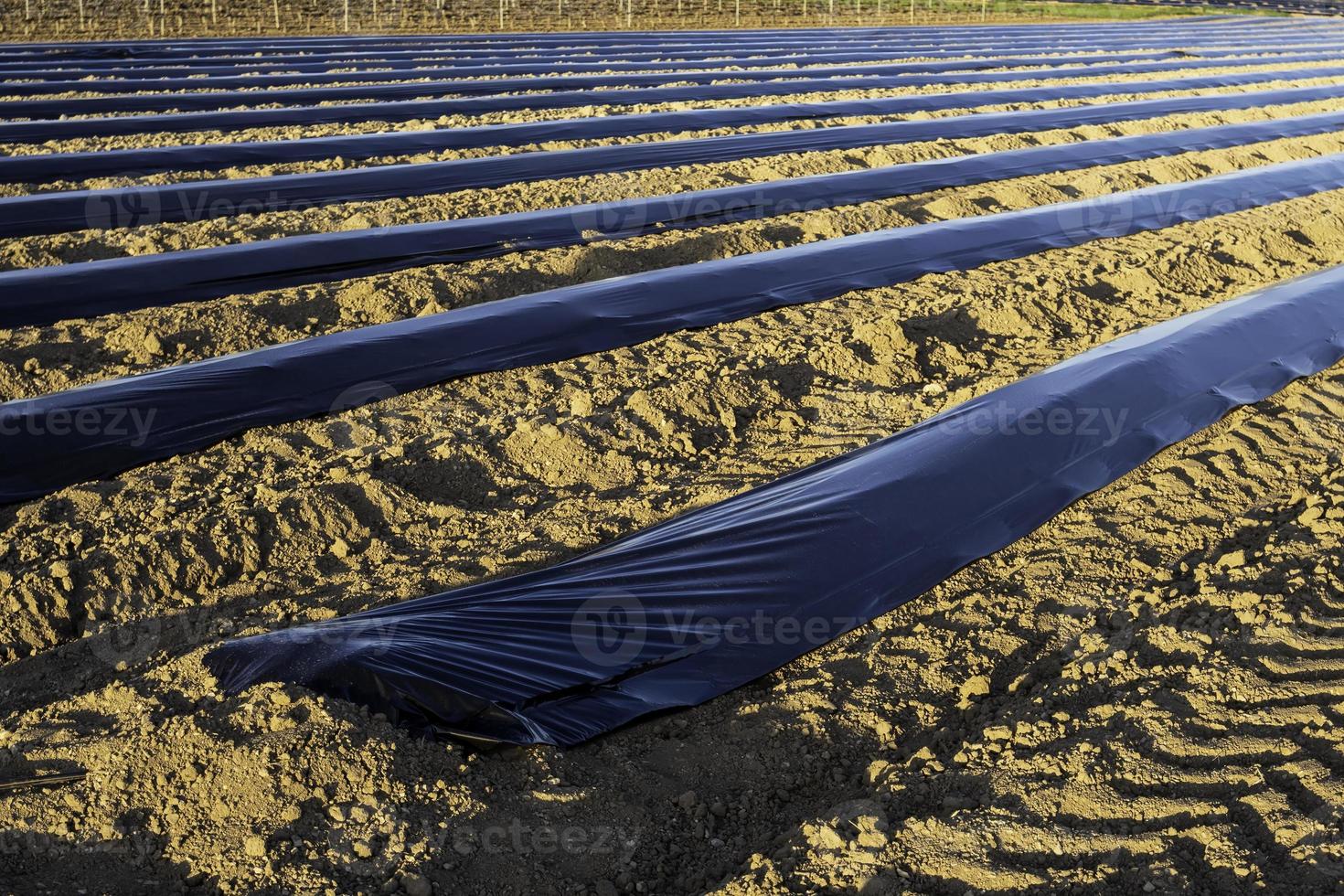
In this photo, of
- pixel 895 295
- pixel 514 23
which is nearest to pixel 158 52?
pixel 514 23

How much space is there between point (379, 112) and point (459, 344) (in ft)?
19.6

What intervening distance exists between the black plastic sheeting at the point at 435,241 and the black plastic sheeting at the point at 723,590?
8.72 ft

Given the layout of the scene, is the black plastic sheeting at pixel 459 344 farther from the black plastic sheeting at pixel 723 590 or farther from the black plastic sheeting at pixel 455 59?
the black plastic sheeting at pixel 455 59

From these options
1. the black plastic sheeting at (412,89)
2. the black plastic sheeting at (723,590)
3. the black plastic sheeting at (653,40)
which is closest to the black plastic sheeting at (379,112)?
the black plastic sheeting at (412,89)

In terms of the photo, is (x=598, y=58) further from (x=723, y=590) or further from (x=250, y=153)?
(x=723, y=590)

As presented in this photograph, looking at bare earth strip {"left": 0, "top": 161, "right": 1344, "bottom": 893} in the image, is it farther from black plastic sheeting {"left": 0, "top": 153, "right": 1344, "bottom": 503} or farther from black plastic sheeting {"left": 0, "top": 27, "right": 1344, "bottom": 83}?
black plastic sheeting {"left": 0, "top": 27, "right": 1344, "bottom": 83}

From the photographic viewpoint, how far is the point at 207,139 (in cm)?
831

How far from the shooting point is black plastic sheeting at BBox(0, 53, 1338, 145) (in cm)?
814

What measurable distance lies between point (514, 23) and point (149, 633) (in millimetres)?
17845

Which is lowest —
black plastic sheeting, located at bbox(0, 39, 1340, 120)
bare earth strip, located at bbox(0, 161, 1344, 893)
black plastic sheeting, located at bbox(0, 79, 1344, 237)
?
bare earth strip, located at bbox(0, 161, 1344, 893)

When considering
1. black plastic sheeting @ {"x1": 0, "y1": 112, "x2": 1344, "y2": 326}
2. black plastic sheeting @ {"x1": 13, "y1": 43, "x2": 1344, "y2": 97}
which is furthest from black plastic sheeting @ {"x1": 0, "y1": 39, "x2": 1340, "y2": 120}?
black plastic sheeting @ {"x1": 0, "y1": 112, "x2": 1344, "y2": 326}

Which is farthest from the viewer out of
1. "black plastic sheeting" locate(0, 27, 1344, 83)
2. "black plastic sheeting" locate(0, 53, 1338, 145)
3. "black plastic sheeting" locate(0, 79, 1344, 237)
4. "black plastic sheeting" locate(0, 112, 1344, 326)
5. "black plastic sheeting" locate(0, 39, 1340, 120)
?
"black plastic sheeting" locate(0, 27, 1344, 83)

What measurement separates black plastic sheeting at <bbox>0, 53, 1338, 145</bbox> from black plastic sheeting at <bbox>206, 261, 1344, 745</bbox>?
5562 mm

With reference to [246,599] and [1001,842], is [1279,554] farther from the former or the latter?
[246,599]
